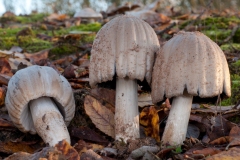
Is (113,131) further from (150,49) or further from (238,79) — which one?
(238,79)

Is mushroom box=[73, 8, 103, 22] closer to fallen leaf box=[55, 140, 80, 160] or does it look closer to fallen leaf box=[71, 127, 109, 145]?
fallen leaf box=[71, 127, 109, 145]

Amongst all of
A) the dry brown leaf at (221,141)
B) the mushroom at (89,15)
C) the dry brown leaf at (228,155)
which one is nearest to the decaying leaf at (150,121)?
the dry brown leaf at (221,141)

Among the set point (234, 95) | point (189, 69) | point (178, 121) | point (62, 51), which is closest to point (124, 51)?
point (189, 69)

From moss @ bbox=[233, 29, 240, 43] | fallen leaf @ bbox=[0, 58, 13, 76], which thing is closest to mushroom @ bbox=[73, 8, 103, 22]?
moss @ bbox=[233, 29, 240, 43]

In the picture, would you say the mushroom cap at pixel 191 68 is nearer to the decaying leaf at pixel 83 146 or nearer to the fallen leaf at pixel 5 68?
the decaying leaf at pixel 83 146

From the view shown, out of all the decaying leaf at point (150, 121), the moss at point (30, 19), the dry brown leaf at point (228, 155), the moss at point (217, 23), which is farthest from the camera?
the moss at point (30, 19)

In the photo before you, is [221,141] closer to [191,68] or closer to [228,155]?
[228,155]
